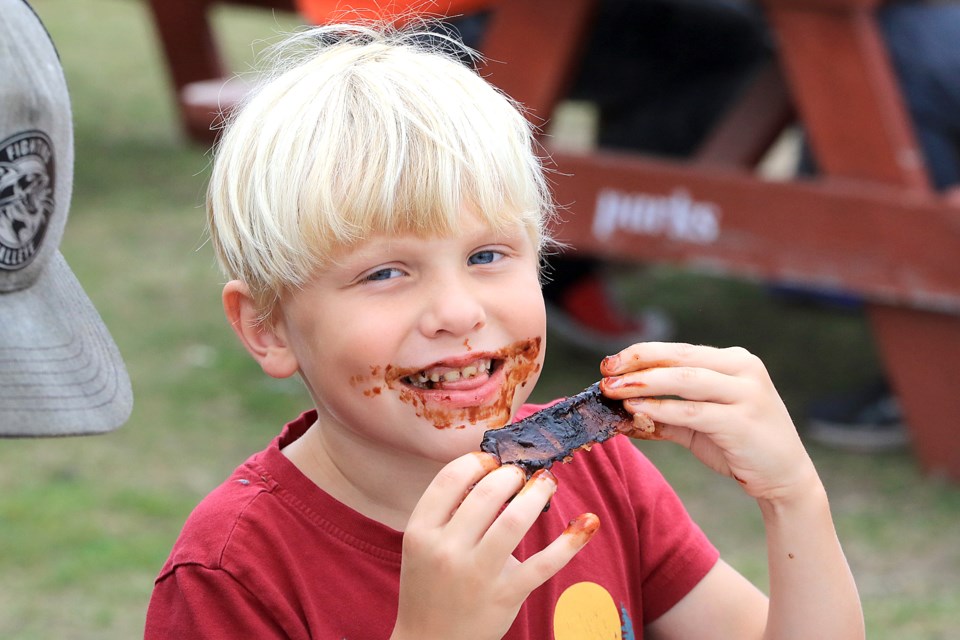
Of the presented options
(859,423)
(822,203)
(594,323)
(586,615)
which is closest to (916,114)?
(822,203)

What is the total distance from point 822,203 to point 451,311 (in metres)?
2.83

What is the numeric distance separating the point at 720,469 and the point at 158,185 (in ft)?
21.9

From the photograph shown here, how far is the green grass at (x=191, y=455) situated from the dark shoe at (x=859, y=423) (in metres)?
0.08

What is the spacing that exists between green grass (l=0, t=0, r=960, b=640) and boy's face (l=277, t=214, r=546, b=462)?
1.68 m

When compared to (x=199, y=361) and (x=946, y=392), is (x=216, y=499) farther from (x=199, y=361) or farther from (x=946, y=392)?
(x=199, y=361)

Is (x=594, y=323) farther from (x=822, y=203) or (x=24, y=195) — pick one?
(x=24, y=195)

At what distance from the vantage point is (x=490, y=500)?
1.42m

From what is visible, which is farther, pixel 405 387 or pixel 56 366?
pixel 56 366

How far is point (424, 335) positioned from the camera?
5.06 feet

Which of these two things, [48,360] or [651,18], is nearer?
[48,360]

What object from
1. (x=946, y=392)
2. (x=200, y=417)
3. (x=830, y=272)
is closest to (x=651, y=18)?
(x=830, y=272)

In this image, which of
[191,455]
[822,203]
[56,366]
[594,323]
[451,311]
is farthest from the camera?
[594,323]

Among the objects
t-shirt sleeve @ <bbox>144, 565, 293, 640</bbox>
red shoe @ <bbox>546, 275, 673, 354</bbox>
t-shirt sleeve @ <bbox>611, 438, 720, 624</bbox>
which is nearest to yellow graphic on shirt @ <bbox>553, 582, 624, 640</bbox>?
t-shirt sleeve @ <bbox>611, 438, 720, 624</bbox>

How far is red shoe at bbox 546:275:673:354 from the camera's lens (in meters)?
5.45
